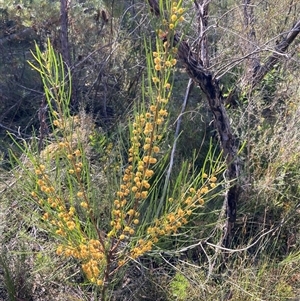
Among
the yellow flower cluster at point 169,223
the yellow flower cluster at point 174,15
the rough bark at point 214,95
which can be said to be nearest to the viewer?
the yellow flower cluster at point 174,15

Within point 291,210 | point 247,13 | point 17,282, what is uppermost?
point 247,13

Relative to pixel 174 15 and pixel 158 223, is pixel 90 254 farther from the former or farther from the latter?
pixel 174 15

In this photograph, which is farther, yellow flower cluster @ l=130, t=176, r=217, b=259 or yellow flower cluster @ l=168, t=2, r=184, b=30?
yellow flower cluster @ l=130, t=176, r=217, b=259

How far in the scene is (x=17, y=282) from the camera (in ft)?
9.42

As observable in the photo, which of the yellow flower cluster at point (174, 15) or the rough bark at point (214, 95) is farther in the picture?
the rough bark at point (214, 95)

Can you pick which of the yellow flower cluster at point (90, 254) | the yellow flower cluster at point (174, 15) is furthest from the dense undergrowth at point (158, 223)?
the yellow flower cluster at point (174, 15)

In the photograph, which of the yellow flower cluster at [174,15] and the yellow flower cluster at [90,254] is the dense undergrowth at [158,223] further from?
the yellow flower cluster at [174,15]

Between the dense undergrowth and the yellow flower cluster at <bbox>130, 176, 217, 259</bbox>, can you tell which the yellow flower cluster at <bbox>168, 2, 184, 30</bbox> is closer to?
the dense undergrowth

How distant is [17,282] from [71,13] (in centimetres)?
275

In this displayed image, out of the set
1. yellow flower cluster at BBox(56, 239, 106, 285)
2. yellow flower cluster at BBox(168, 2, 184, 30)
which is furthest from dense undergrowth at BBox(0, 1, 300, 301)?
yellow flower cluster at BBox(168, 2, 184, 30)

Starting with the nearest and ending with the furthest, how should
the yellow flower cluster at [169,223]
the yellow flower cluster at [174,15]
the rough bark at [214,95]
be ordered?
the yellow flower cluster at [174,15] < the yellow flower cluster at [169,223] < the rough bark at [214,95]

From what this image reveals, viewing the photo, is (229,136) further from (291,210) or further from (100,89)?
(100,89)

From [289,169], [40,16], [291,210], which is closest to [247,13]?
[289,169]

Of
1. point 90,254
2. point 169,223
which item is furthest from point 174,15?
point 90,254
